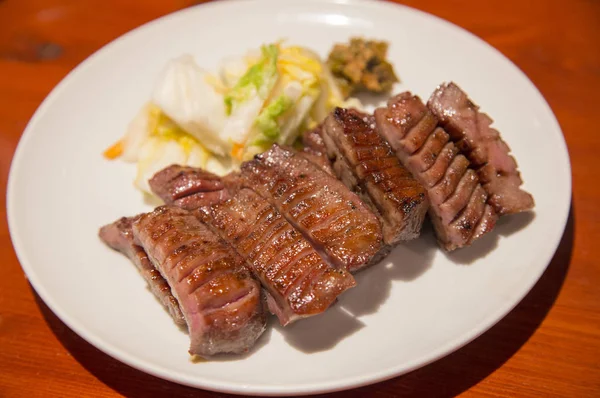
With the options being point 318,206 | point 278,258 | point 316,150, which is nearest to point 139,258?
point 278,258

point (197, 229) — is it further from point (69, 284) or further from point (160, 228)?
point (69, 284)

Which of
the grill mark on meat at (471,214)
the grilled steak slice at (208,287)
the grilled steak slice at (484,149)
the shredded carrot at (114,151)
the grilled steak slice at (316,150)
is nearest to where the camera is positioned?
the grilled steak slice at (208,287)

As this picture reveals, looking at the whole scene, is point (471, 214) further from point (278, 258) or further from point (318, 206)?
point (278, 258)

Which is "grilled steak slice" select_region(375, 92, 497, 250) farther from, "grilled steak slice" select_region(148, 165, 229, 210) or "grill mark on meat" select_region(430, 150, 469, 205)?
"grilled steak slice" select_region(148, 165, 229, 210)

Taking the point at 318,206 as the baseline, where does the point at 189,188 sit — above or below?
below

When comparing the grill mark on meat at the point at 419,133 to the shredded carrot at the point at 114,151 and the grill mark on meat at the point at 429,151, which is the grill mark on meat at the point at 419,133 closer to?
the grill mark on meat at the point at 429,151

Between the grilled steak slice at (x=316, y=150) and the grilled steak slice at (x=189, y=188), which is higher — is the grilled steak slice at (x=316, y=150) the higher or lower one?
the higher one

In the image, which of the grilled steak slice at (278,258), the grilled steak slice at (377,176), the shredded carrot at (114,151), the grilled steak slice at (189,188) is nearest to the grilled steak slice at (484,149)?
the grilled steak slice at (377,176)
